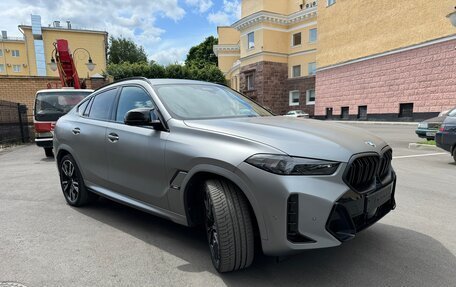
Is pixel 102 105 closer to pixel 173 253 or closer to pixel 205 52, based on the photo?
pixel 173 253

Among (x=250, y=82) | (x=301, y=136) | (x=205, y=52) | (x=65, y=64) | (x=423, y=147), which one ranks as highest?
(x=205, y=52)

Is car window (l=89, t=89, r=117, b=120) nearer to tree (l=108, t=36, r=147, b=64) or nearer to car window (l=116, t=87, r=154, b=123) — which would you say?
car window (l=116, t=87, r=154, b=123)

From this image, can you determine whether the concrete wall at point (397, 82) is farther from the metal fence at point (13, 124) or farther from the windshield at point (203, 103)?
the metal fence at point (13, 124)

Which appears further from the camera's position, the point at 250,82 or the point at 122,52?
the point at 122,52

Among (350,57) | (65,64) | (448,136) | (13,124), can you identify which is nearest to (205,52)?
(350,57)

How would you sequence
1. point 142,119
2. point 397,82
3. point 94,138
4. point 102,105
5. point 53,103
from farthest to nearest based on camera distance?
point 397,82
point 53,103
point 102,105
point 94,138
point 142,119

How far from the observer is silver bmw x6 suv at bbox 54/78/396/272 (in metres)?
2.42

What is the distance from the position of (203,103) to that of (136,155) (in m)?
0.90

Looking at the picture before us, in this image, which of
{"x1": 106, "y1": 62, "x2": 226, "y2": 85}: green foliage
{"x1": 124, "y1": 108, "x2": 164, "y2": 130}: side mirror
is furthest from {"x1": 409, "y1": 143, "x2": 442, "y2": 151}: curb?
{"x1": 106, "y1": 62, "x2": 226, "y2": 85}: green foliage

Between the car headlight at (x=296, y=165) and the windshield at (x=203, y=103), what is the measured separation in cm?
114

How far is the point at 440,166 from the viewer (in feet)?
25.7

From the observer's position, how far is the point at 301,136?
8.81 ft

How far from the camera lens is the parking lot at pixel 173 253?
282 cm

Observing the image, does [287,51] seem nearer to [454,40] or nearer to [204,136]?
[454,40]
